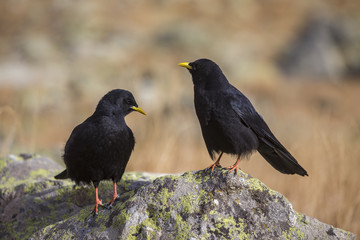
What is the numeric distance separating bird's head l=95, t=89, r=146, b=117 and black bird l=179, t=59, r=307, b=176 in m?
0.61

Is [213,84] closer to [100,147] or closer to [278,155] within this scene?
[278,155]

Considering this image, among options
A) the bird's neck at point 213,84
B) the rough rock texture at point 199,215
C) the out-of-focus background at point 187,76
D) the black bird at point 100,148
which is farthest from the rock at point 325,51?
the rough rock texture at point 199,215

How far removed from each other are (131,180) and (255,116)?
1.41 metres

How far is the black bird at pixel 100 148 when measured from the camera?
3.44m

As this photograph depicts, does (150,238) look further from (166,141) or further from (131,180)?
(166,141)

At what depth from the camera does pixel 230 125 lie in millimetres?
3453

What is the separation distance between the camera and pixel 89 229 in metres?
2.99

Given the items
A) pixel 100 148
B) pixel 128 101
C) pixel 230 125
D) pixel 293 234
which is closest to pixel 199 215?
pixel 293 234

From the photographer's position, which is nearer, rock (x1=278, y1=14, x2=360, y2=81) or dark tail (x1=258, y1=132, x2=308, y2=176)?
dark tail (x1=258, y1=132, x2=308, y2=176)

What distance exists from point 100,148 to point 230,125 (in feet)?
3.56

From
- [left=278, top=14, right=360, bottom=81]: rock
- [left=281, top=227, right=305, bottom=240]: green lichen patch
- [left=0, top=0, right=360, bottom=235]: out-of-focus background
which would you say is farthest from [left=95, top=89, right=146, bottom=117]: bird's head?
[left=278, top=14, right=360, bottom=81]: rock

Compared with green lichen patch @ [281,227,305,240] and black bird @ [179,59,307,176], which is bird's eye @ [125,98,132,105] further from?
green lichen patch @ [281,227,305,240]

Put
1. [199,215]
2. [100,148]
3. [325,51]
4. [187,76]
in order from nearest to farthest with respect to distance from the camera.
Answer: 1. [199,215]
2. [100,148]
3. [187,76]
4. [325,51]

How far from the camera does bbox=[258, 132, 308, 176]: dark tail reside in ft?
11.8
